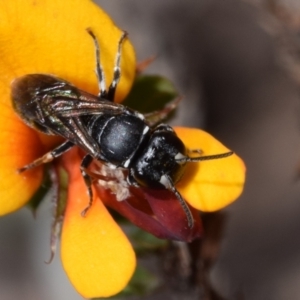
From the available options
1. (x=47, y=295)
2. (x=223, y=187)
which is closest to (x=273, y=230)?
(x=47, y=295)

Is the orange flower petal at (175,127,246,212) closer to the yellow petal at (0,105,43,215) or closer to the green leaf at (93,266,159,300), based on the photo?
the yellow petal at (0,105,43,215)

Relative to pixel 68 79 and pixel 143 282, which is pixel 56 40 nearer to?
pixel 68 79

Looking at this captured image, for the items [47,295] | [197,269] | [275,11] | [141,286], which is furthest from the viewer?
[47,295]

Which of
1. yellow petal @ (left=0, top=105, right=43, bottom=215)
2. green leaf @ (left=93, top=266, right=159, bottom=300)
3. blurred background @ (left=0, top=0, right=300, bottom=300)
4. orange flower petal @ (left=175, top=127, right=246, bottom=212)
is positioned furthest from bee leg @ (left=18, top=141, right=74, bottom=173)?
blurred background @ (left=0, top=0, right=300, bottom=300)

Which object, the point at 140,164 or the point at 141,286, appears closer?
the point at 140,164

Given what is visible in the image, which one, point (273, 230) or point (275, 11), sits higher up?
point (275, 11)

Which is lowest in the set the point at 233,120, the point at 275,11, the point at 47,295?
the point at 47,295

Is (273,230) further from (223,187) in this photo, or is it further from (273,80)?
(223,187)

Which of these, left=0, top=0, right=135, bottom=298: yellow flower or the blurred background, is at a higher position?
left=0, top=0, right=135, bottom=298: yellow flower
